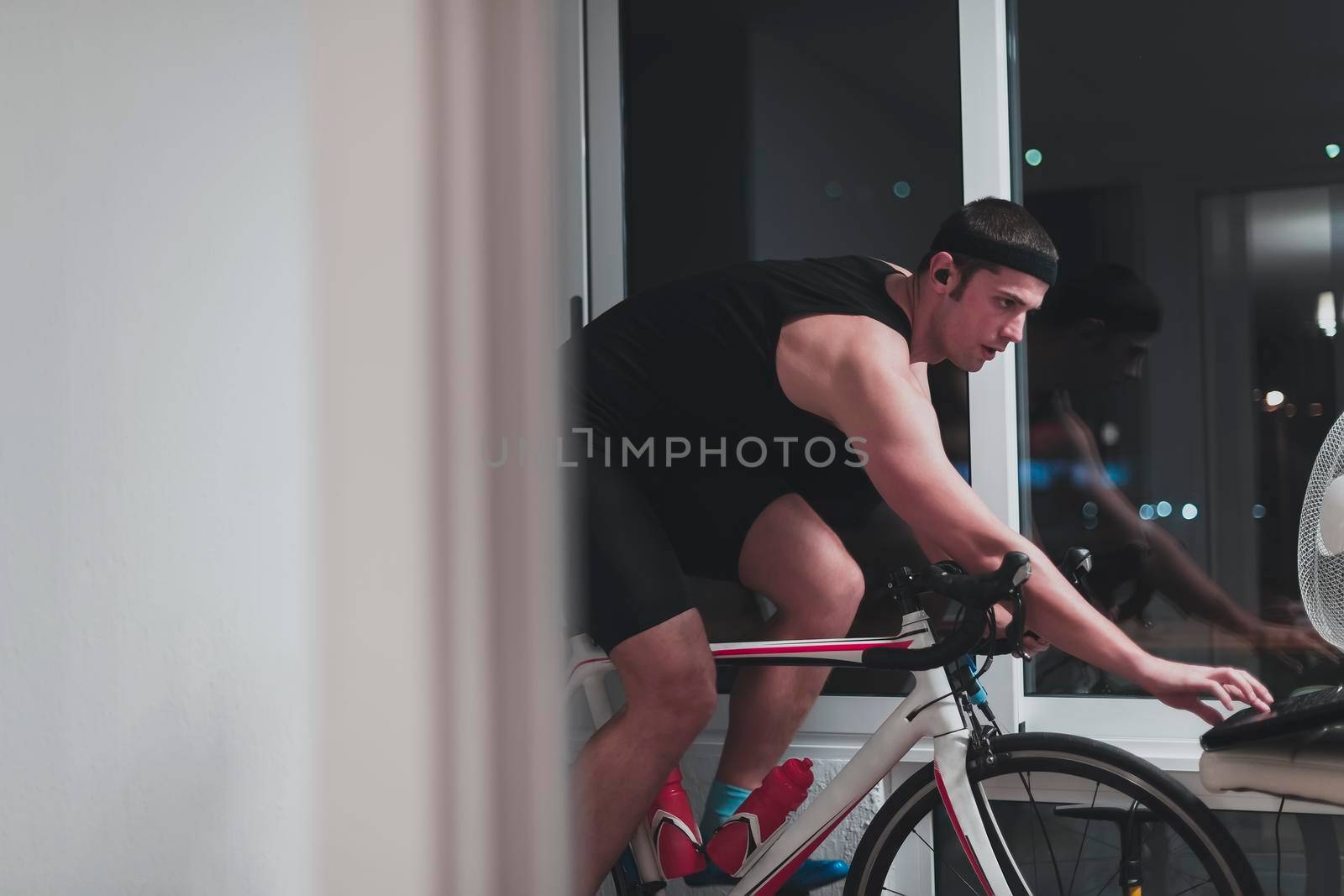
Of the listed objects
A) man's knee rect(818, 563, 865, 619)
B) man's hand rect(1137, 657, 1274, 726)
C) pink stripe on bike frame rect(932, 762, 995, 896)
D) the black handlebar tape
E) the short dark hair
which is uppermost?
the short dark hair

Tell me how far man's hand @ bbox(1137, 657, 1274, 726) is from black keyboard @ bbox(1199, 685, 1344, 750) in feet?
0.40

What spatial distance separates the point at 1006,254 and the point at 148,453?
4.02ft

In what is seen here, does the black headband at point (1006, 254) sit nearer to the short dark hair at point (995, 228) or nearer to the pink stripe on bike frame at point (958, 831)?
the short dark hair at point (995, 228)

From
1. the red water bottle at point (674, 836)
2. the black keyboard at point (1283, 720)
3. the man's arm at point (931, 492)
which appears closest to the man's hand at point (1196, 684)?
the man's arm at point (931, 492)

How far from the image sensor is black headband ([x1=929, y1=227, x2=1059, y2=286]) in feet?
4.97

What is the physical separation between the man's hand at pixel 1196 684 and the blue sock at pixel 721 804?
2.14 ft

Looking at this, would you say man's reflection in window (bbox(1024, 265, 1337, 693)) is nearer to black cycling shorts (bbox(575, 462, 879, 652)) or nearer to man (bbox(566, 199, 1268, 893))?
man (bbox(566, 199, 1268, 893))

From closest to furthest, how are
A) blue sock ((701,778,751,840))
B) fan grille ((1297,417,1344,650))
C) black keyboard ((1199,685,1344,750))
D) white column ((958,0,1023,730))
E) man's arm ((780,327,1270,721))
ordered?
1. black keyboard ((1199,685,1344,750))
2. fan grille ((1297,417,1344,650))
3. man's arm ((780,327,1270,721))
4. blue sock ((701,778,751,840))
5. white column ((958,0,1023,730))

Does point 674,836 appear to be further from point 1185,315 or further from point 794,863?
point 1185,315

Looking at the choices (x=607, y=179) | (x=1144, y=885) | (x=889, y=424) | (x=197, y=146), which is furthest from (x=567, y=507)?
(x=607, y=179)

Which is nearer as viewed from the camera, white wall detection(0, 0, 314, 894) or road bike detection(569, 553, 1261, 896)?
white wall detection(0, 0, 314, 894)

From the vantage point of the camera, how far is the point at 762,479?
1.81 metres

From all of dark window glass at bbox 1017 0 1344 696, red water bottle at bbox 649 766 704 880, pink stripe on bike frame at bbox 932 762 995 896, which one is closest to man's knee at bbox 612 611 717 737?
red water bottle at bbox 649 766 704 880

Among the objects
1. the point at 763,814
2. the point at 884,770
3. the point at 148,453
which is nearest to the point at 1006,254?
the point at 884,770
